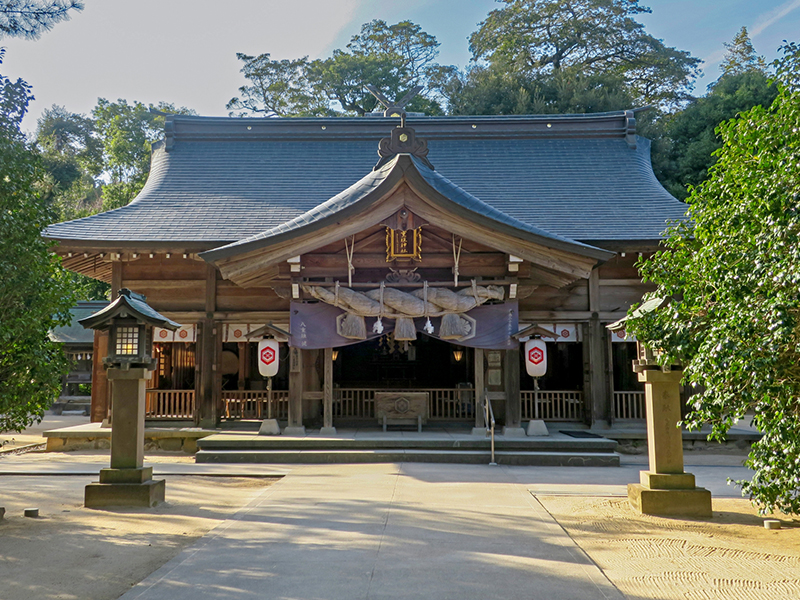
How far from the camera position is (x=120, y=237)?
13438 millimetres

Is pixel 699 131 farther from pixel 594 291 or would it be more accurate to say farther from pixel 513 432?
pixel 513 432

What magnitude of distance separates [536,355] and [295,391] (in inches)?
196

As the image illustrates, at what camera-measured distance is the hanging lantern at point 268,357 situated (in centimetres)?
1248

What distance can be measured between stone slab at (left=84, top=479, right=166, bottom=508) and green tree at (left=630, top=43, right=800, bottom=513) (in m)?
6.23

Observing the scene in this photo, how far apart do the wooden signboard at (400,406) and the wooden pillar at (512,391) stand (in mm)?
1769

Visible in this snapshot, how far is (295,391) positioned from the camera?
12.5 meters

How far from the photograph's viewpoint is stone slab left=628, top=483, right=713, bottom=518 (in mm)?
7000

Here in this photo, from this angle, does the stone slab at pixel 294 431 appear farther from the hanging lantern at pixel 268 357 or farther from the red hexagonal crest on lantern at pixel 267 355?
the red hexagonal crest on lantern at pixel 267 355

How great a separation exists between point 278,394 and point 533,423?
19.8 ft

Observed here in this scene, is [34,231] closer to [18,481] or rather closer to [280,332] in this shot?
[18,481]

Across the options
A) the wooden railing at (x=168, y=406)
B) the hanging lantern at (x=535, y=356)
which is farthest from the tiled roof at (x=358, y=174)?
the wooden railing at (x=168, y=406)

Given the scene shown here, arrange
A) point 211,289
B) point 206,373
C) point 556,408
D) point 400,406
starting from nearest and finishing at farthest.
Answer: point 400,406
point 206,373
point 211,289
point 556,408

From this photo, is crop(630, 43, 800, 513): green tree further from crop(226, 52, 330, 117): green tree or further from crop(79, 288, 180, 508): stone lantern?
crop(226, 52, 330, 117): green tree

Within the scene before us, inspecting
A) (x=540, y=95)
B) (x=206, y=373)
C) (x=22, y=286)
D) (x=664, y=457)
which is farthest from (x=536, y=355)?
(x=540, y=95)
